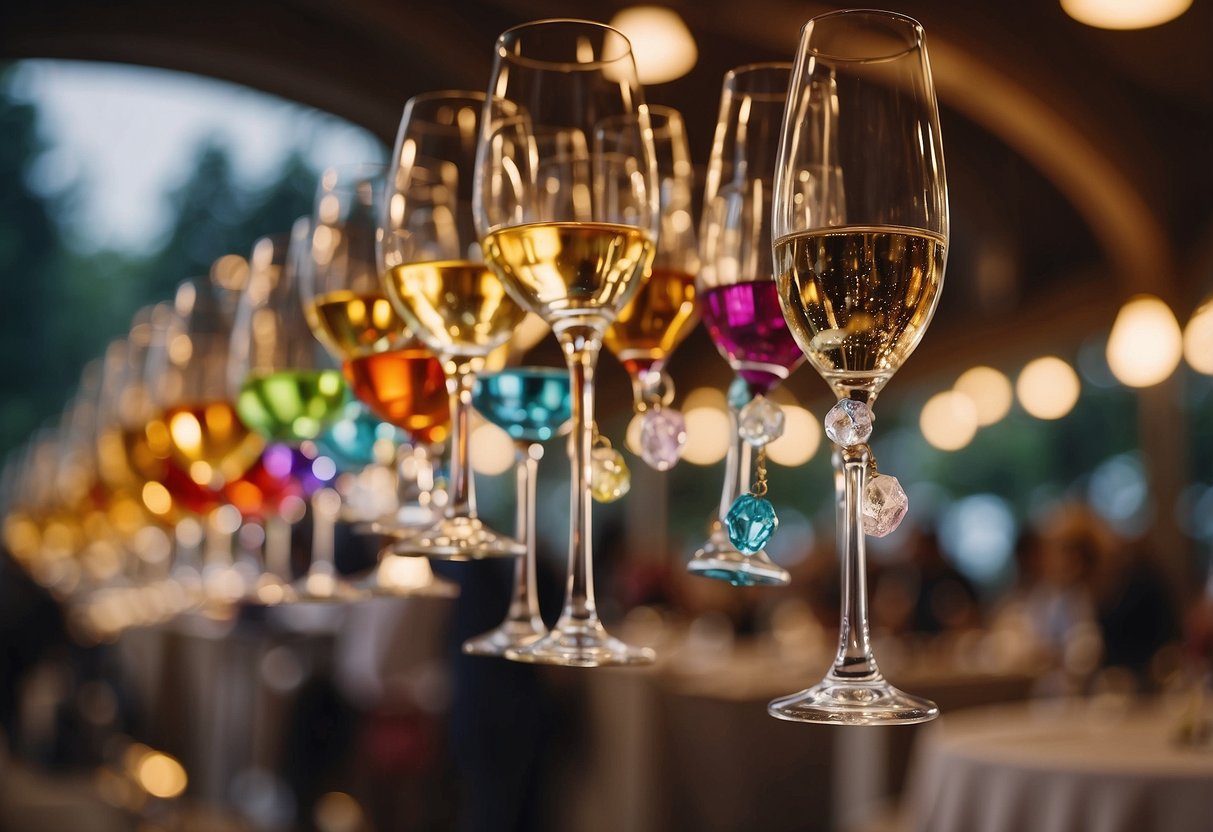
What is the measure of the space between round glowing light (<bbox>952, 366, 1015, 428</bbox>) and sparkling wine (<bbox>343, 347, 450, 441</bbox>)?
421 inches

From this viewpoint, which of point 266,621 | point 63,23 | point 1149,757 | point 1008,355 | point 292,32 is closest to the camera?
point 1149,757

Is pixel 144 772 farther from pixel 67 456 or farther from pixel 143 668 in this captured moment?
pixel 143 668

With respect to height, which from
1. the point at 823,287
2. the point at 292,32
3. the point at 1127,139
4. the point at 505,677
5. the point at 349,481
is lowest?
the point at 505,677

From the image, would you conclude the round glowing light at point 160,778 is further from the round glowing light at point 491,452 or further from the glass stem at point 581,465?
the round glowing light at point 491,452

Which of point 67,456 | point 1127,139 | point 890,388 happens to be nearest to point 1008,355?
point 890,388

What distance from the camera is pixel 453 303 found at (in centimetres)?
107

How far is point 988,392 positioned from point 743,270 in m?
10.9

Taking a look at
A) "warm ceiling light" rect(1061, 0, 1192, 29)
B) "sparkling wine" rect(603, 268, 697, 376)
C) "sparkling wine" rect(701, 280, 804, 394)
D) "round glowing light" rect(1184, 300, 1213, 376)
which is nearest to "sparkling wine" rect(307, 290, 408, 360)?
"sparkling wine" rect(603, 268, 697, 376)

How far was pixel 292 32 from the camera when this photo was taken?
7.72 meters

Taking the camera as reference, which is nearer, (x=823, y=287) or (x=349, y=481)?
(x=823, y=287)

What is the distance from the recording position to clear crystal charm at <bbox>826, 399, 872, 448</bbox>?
0.82 metres

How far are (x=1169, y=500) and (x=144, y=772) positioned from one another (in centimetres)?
741

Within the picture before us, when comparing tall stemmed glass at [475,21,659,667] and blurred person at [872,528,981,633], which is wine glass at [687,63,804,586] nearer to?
tall stemmed glass at [475,21,659,667]

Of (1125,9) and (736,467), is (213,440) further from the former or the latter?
(1125,9)
